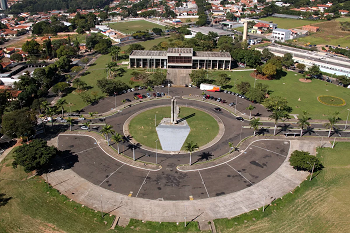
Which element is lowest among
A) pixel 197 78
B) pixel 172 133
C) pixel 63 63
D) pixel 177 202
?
pixel 177 202

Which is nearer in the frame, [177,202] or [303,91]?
[177,202]

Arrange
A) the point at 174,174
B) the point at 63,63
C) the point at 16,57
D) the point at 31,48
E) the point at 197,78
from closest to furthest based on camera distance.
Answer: the point at 174,174, the point at 197,78, the point at 63,63, the point at 16,57, the point at 31,48

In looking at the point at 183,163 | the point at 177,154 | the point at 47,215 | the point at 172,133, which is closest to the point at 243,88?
the point at 172,133

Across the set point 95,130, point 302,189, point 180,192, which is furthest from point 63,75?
point 302,189

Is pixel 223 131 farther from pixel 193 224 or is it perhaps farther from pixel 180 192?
pixel 193 224

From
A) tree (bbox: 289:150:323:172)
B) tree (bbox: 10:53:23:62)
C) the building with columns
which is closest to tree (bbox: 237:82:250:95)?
the building with columns

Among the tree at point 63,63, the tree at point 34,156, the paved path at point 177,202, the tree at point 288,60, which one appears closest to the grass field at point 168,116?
the paved path at point 177,202

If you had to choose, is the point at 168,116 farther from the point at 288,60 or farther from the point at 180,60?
the point at 288,60

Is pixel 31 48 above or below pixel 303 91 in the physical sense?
above
